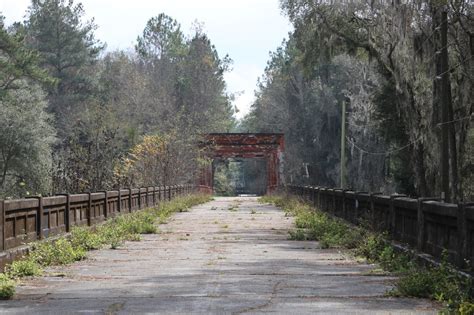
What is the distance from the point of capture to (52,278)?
11.7m

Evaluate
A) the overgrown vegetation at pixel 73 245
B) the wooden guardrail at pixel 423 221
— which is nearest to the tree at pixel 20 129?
the overgrown vegetation at pixel 73 245

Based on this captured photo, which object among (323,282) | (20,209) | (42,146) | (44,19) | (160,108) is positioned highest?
(44,19)

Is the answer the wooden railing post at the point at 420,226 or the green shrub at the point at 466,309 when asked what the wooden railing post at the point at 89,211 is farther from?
the green shrub at the point at 466,309

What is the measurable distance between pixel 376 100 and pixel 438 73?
12953 mm

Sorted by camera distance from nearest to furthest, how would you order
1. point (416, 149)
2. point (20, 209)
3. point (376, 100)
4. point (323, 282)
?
point (323, 282), point (20, 209), point (416, 149), point (376, 100)

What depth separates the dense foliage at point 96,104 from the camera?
43.8m

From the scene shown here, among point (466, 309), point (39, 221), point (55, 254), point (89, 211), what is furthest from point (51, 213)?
point (466, 309)

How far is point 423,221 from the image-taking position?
1259cm

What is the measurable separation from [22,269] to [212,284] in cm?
292

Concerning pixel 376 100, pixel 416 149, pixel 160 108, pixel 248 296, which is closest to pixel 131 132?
pixel 160 108

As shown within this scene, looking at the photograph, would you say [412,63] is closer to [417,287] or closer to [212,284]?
[212,284]

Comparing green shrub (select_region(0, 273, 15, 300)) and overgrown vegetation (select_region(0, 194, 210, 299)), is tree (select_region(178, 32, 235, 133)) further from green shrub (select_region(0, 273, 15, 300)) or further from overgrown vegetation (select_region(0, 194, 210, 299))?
green shrub (select_region(0, 273, 15, 300))

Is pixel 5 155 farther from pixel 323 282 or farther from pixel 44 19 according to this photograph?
pixel 323 282

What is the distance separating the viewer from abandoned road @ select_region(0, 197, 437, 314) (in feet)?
28.9
